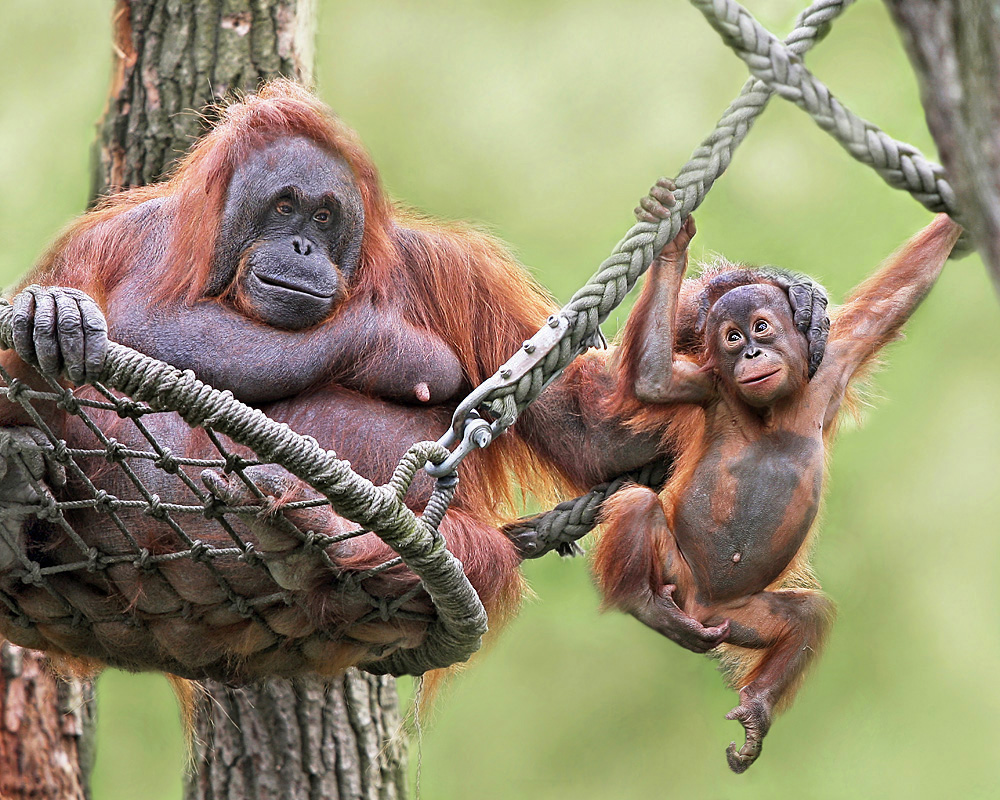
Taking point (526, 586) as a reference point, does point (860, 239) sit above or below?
above

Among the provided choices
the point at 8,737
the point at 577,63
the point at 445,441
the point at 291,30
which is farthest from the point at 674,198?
the point at 577,63

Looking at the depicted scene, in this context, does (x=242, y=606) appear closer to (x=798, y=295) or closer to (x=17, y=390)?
(x=17, y=390)

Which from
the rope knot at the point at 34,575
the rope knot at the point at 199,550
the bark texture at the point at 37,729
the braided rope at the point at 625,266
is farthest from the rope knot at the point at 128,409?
the bark texture at the point at 37,729

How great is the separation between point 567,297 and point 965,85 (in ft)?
15.4

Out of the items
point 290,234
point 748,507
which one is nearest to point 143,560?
point 290,234

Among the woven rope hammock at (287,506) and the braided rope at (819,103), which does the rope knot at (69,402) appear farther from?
the braided rope at (819,103)

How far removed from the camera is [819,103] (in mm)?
1726

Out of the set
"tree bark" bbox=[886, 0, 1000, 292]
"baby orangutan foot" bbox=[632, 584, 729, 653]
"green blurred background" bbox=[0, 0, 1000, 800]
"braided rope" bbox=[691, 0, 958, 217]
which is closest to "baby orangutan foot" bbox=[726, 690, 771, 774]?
"baby orangutan foot" bbox=[632, 584, 729, 653]

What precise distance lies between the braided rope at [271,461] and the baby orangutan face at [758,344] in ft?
2.17

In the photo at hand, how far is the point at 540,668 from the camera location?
19.2ft

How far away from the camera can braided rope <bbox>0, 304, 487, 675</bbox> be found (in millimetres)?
Result: 1667

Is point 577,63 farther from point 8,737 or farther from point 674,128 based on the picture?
point 8,737

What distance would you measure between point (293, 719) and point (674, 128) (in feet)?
12.3

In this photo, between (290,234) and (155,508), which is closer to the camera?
(155,508)
